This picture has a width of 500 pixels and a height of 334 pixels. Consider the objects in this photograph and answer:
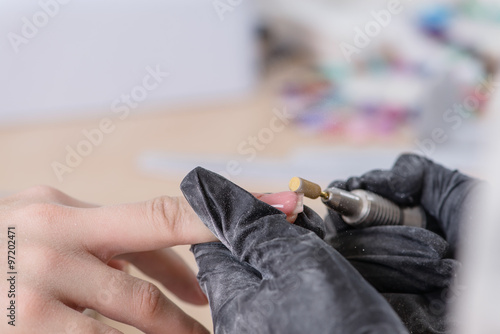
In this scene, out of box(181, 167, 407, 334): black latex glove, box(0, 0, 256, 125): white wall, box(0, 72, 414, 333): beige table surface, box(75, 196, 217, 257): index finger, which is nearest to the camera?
box(181, 167, 407, 334): black latex glove

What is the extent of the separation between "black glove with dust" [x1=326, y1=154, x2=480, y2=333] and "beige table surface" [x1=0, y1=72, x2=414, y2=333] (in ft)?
1.43

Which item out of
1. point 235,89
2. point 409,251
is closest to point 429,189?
point 409,251

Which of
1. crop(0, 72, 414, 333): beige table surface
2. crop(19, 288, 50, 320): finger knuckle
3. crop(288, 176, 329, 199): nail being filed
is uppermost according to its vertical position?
crop(288, 176, 329, 199): nail being filed

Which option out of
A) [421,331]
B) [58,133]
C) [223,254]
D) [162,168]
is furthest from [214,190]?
[58,133]

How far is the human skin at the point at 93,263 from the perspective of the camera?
1.12 feet

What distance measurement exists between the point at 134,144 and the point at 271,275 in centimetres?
92

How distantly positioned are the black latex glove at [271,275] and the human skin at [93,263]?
0.02 m

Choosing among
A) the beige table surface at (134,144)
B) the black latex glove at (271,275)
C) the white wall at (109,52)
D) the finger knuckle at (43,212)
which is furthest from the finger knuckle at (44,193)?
the white wall at (109,52)

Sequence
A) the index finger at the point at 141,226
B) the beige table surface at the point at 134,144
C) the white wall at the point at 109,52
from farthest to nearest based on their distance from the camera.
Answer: the white wall at the point at 109,52 → the beige table surface at the point at 134,144 → the index finger at the point at 141,226

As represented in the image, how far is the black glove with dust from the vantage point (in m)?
0.36

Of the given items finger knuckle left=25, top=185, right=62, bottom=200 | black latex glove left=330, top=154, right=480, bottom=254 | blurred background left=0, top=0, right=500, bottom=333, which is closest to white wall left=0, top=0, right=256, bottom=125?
blurred background left=0, top=0, right=500, bottom=333

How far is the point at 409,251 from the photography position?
1.18ft

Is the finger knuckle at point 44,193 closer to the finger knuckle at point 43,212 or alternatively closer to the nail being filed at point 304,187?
the finger knuckle at point 43,212

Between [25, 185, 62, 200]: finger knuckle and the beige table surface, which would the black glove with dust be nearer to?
[25, 185, 62, 200]: finger knuckle
